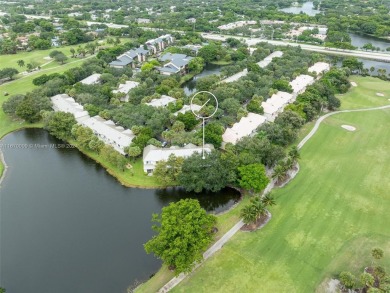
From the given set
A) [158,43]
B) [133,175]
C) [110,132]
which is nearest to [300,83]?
[110,132]

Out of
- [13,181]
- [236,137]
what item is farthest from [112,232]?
[236,137]

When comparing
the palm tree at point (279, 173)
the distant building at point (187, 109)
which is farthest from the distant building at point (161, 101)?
the palm tree at point (279, 173)

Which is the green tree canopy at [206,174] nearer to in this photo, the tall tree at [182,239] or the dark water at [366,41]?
the tall tree at [182,239]

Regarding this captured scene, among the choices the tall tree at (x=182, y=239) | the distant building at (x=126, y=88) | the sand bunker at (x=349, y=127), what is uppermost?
the tall tree at (x=182, y=239)

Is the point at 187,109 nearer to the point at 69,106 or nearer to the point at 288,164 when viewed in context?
the point at 69,106

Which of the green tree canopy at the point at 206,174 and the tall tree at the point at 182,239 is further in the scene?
the green tree canopy at the point at 206,174

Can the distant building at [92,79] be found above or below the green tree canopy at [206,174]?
below

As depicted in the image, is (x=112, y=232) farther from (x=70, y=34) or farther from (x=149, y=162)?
(x=70, y=34)

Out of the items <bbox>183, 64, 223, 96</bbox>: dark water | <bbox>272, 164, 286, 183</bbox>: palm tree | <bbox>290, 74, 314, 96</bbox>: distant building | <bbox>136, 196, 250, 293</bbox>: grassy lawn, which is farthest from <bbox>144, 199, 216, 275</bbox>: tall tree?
<bbox>183, 64, 223, 96</bbox>: dark water
